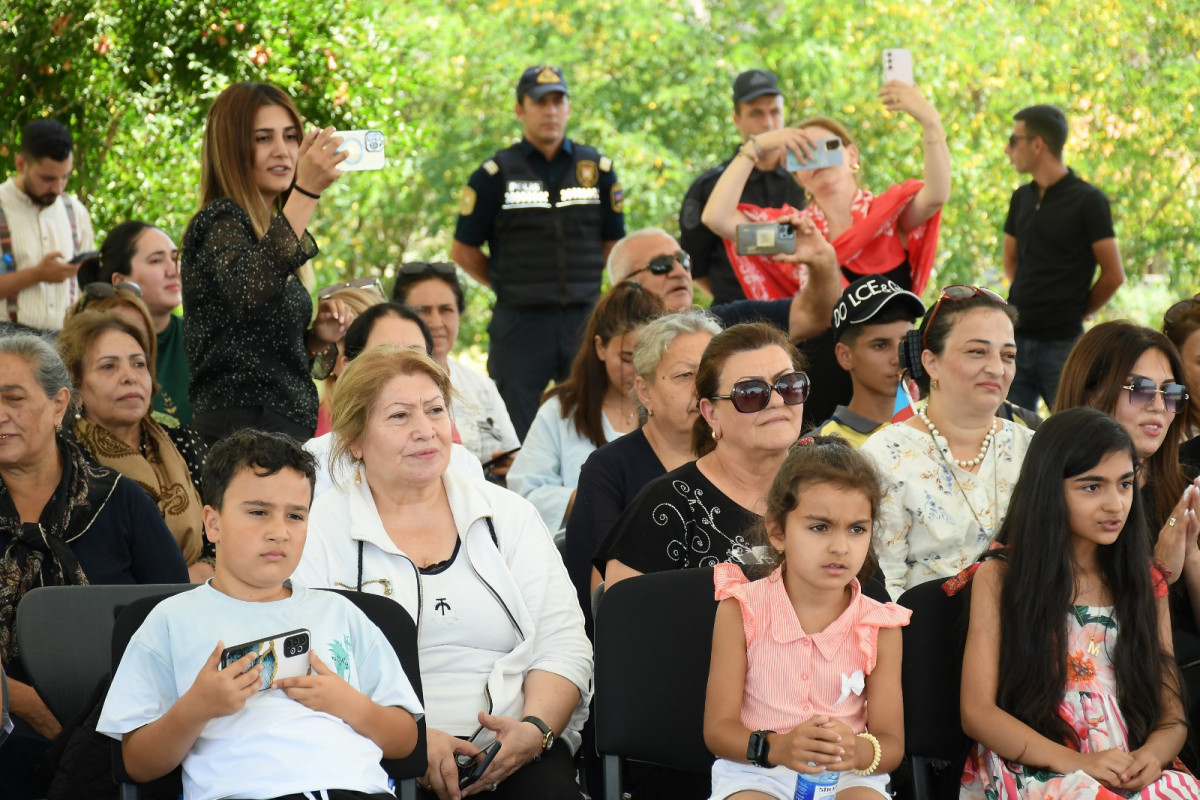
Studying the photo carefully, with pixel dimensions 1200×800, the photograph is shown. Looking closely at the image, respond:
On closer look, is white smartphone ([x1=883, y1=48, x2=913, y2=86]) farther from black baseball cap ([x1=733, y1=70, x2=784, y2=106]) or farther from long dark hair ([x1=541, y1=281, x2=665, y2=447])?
long dark hair ([x1=541, y1=281, x2=665, y2=447])

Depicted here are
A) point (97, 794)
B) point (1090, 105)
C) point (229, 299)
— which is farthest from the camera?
point (1090, 105)

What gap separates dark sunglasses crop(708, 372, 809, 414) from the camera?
3395 millimetres

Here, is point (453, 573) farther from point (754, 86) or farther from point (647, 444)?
point (754, 86)

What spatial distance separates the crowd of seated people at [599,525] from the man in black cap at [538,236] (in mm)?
1704

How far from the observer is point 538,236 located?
6.47 metres

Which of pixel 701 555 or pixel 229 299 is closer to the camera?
pixel 701 555

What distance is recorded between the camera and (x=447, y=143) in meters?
10.5

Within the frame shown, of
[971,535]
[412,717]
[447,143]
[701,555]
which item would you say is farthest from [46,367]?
[447,143]

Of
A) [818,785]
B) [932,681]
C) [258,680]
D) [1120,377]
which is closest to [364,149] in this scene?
[258,680]

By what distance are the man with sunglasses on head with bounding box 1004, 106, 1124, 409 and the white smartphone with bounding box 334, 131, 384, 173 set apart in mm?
3348

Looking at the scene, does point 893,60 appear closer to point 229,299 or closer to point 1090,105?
point 229,299

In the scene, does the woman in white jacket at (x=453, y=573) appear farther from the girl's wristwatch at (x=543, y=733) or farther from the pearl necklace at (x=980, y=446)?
the pearl necklace at (x=980, y=446)

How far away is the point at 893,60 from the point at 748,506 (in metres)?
2.74

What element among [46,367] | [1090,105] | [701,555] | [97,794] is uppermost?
[1090,105]
